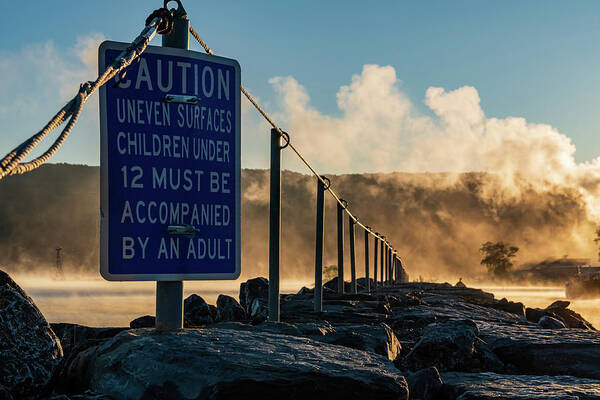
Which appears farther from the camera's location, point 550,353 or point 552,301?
point 552,301

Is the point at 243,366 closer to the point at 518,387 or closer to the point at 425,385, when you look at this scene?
Result: the point at 425,385

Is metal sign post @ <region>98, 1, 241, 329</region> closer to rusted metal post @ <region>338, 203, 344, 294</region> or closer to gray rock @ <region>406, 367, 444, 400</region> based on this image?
gray rock @ <region>406, 367, 444, 400</region>

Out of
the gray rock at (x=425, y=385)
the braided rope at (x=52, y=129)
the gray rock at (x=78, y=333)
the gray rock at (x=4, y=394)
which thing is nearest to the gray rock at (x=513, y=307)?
the gray rock at (x=78, y=333)

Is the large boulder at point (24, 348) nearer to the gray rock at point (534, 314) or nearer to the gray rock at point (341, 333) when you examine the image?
the gray rock at point (341, 333)

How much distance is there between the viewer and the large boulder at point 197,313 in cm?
979

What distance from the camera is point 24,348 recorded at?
413 cm

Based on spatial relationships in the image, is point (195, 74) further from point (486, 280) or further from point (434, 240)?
point (434, 240)

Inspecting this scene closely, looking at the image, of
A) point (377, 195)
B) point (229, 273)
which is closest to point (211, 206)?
point (229, 273)

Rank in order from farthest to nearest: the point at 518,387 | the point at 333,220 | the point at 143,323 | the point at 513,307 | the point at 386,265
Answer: the point at 333,220 < the point at 386,265 < the point at 513,307 < the point at 143,323 < the point at 518,387

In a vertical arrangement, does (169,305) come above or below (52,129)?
below

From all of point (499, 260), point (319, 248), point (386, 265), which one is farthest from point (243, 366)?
point (499, 260)

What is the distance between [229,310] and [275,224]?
4.10 metres

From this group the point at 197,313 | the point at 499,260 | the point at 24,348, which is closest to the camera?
the point at 24,348

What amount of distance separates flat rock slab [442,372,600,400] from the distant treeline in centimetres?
12678
